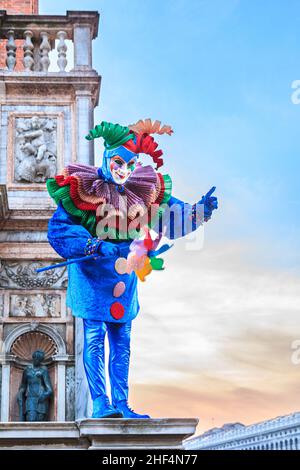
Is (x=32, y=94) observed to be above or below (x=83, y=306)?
above

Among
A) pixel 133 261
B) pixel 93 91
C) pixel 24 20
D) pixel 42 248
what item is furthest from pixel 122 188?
pixel 24 20

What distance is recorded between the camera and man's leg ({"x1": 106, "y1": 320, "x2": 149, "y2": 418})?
7559 millimetres

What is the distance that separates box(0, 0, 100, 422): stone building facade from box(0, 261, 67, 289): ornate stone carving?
0.03 feet

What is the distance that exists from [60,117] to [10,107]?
0.57 m

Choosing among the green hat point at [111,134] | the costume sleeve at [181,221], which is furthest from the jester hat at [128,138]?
the costume sleeve at [181,221]

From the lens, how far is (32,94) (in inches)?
378

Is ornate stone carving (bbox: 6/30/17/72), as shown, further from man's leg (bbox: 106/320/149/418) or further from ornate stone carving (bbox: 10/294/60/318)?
man's leg (bbox: 106/320/149/418)

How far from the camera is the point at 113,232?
7.92 metres

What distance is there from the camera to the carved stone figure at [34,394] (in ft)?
27.2

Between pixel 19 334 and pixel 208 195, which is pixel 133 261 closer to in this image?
pixel 208 195

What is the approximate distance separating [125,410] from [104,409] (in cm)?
24

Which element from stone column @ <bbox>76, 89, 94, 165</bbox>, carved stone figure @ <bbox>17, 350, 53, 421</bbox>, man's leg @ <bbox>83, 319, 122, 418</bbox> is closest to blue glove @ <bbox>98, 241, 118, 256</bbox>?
man's leg @ <bbox>83, 319, 122, 418</bbox>
